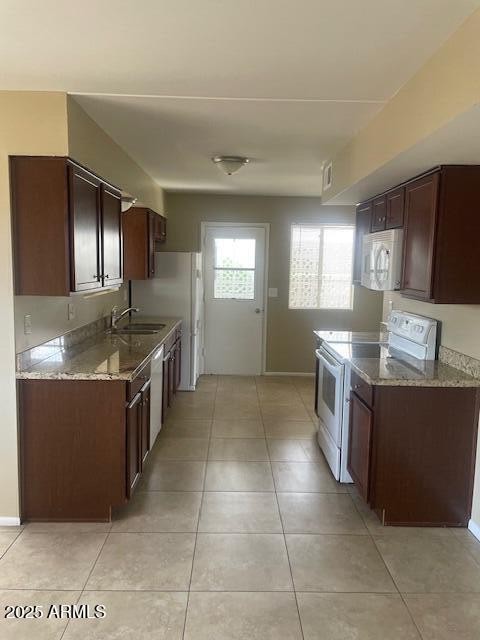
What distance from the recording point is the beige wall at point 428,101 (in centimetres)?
172

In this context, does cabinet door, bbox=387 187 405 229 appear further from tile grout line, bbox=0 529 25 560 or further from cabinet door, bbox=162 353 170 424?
tile grout line, bbox=0 529 25 560

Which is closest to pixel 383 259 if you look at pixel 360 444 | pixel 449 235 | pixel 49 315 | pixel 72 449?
pixel 449 235

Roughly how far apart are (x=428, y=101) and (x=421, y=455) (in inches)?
75.1

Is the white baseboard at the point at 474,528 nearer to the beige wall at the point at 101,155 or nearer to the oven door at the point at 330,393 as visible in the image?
the oven door at the point at 330,393

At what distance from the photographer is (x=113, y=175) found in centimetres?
352

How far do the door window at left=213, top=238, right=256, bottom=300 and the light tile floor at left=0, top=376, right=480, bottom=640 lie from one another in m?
3.21

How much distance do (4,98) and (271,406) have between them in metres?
3.73

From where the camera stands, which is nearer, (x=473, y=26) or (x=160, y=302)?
(x=473, y=26)

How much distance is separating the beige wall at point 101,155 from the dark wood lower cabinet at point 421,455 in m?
2.21

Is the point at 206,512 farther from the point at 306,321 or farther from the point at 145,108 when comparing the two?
Answer: the point at 306,321

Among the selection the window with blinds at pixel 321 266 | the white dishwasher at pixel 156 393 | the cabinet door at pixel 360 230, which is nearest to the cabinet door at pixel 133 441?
the white dishwasher at pixel 156 393

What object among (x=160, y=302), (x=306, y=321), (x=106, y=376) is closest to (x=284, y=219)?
(x=306, y=321)

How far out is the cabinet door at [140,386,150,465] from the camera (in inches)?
127

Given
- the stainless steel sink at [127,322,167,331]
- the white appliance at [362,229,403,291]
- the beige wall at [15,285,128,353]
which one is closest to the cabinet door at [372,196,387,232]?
the white appliance at [362,229,403,291]
